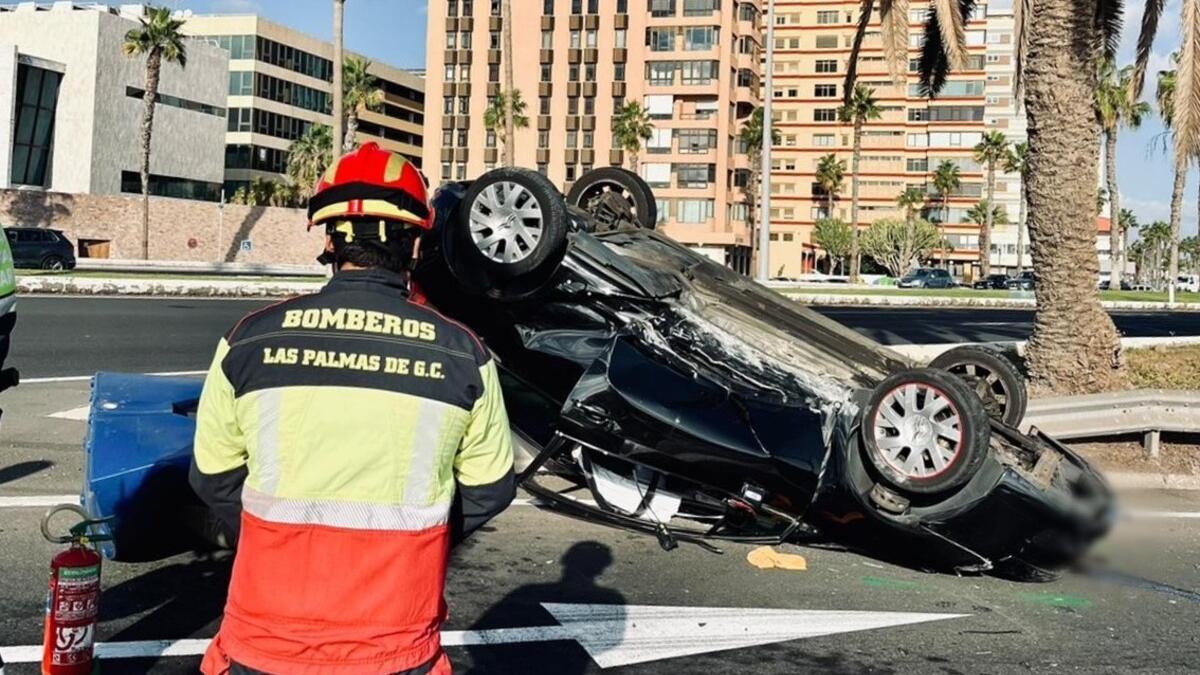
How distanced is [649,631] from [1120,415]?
5268mm

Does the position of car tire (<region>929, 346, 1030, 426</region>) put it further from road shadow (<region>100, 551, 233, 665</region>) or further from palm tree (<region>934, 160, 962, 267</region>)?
palm tree (<region>934, 160, 962, 267</region>)

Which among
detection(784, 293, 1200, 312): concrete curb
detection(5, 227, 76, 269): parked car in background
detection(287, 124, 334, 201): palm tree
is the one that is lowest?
detection(784, 293, 1200, 312): concrete curb

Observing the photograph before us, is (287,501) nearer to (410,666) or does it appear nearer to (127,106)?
(410,666)

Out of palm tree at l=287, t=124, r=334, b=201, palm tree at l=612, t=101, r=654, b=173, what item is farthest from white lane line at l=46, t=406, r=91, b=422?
palm tree at l=612, t=101, r=654, b=173

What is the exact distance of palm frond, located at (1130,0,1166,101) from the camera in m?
12.2

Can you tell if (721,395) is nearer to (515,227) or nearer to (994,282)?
(515,227)

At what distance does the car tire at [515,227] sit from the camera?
5.32 metres

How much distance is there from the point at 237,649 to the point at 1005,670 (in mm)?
3332

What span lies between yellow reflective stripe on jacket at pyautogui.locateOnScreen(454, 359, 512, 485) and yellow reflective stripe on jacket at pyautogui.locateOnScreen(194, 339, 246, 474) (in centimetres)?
46

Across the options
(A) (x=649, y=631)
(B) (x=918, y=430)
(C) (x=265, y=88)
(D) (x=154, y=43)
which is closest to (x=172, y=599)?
(A) (x=649, y=631)

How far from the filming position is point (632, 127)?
7719 centimetres

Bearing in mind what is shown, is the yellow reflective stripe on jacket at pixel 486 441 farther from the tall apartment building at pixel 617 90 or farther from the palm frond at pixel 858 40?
the tall apartment building at pixel 617 90

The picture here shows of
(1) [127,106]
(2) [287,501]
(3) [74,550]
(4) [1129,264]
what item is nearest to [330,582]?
(2) [287,501]

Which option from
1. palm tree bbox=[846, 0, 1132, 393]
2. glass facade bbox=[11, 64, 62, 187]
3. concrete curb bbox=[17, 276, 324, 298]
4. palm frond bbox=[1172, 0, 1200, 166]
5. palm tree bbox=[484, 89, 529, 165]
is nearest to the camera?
palm frond bbox=[1172, 0, 1200, 166]
